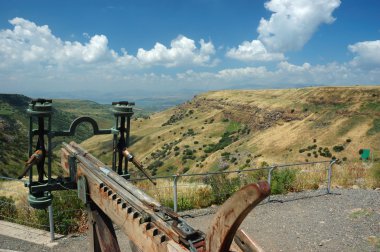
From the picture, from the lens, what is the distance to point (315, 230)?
29.0 feet

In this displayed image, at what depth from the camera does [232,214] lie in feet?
5.91

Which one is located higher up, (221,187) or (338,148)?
(221,187)

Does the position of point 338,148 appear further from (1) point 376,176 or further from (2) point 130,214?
(2) point 130,214

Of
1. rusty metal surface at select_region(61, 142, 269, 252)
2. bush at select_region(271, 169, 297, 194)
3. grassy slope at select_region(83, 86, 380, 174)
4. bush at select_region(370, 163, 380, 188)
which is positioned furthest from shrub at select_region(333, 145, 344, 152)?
rusty metal surface at select_region(61, 142, 269, 252)

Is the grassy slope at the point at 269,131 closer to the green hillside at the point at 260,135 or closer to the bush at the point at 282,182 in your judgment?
the green hillside at the point at 260,135

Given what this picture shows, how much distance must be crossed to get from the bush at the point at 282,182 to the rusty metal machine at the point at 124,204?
8.79 m

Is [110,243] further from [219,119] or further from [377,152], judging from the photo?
[219,119]

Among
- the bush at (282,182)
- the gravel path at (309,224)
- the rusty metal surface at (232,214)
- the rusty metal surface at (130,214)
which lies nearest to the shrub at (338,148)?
the gravel path at (309,224)

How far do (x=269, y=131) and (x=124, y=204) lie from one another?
227 ft

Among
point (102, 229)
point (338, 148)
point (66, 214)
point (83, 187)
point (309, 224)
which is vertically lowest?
point (338, 148)

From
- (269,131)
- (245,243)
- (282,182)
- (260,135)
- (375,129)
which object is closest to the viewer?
(245,243)

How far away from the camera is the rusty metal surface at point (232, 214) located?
1.66 meters

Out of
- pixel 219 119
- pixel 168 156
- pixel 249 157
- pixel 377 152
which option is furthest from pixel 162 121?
pixel 377 152

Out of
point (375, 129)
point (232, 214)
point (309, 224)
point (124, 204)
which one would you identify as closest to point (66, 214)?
point (309, 224)
